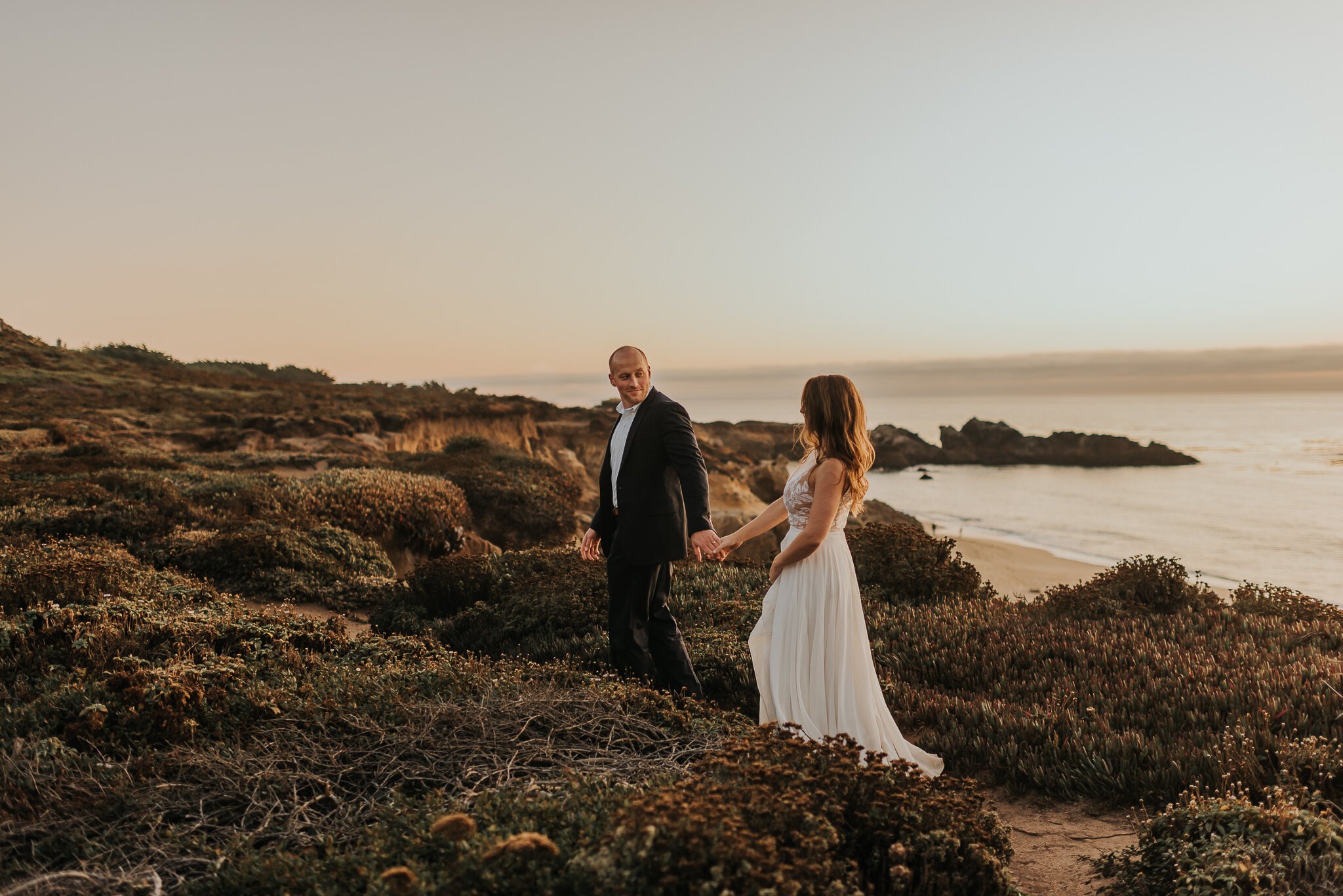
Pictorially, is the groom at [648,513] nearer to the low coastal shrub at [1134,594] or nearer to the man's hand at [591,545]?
the man's hand at [591,545]

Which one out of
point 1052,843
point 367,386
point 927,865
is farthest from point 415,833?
→ point 367,386

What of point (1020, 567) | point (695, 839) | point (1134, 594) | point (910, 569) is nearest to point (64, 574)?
point (695, 839)

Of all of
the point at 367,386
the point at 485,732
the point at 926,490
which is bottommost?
the point at 926,490

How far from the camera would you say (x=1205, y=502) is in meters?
28.7

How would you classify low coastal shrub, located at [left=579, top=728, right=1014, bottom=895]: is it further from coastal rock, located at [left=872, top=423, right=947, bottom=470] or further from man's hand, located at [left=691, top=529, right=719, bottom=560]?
coastal rock, located at [left=872, top=423, right=947, bottom=470]

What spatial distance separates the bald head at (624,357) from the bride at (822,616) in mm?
1455

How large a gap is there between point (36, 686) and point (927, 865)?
17.9ft

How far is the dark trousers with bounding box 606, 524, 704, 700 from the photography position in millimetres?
6074

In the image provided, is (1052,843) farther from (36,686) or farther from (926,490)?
(926,490)

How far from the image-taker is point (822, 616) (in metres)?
5.11

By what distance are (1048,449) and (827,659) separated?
4636 centimetres

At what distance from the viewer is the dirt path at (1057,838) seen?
4129 millimetres

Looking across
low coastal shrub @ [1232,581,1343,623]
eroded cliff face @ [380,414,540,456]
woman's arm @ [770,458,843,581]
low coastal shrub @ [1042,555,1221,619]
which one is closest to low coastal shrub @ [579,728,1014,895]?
woman's arm @ [770,458,843,581]

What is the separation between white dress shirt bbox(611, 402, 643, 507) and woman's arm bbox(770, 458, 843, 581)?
1.58 meters
